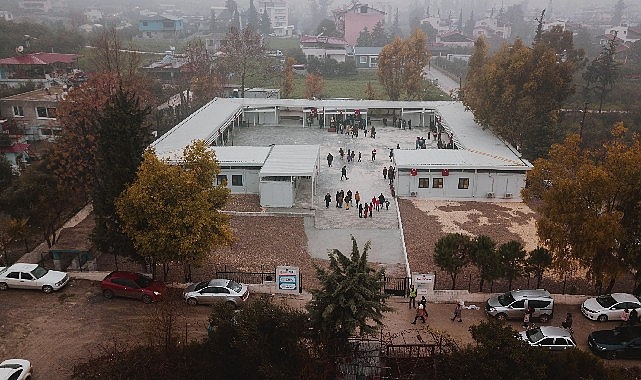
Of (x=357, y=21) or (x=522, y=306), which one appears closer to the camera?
(x=522, y=306)

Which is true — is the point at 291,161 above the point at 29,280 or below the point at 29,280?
above

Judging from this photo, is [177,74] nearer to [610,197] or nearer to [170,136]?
[170,136]

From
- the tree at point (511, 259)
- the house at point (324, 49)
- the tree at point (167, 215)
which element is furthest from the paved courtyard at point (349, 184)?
the house at point (324, 49)

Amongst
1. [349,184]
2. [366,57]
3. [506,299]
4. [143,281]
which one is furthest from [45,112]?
[366,57]

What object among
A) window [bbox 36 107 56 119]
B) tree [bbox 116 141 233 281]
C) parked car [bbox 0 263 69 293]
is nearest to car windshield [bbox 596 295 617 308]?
tree [bbox 116 141 233 281]

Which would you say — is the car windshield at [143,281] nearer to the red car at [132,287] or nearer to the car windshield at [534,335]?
the red car at [132,287]

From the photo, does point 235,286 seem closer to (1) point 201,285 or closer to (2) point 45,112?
(1) point 201,285
